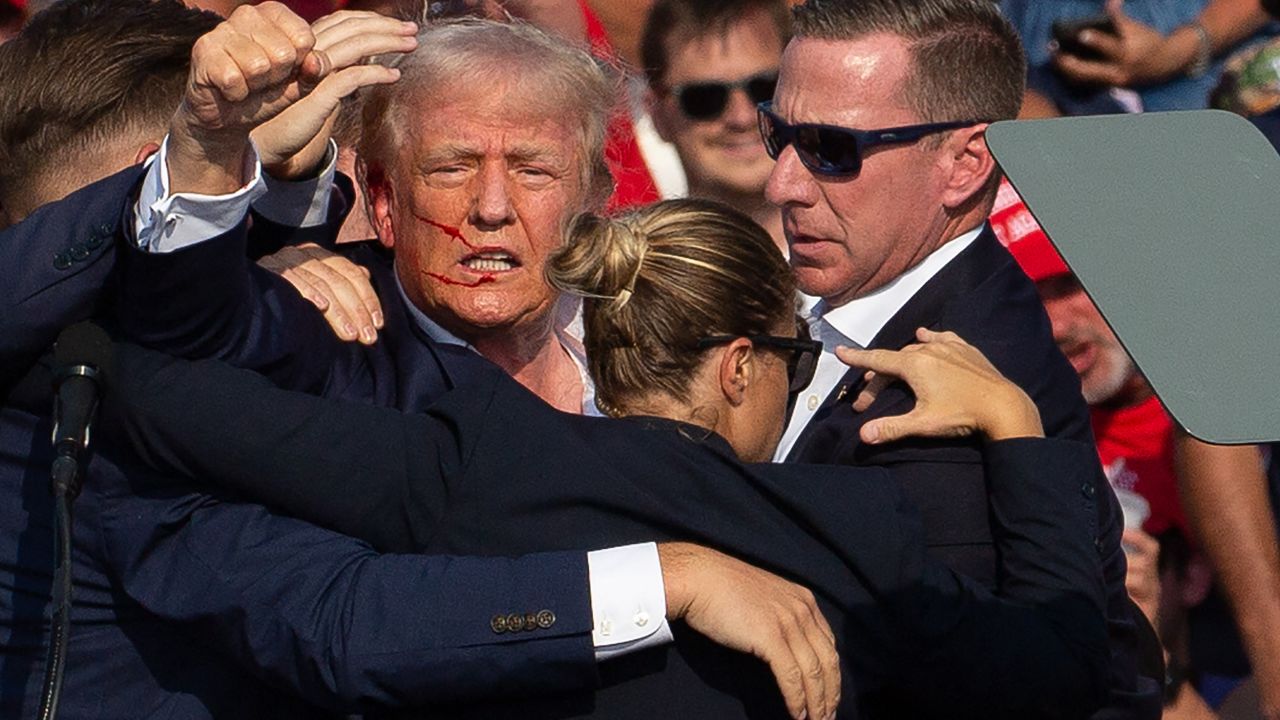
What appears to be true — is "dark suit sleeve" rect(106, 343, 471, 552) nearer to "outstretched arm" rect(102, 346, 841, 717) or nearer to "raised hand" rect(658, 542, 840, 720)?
"outstretched arm" rect(102, 346, 841, 717)

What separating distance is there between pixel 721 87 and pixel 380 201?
145cm

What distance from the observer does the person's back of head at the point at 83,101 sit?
283 cm

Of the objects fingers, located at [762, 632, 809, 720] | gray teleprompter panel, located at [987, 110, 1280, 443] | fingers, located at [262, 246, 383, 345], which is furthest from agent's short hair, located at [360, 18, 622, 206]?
gray teleprompter panel, located at [987, 110, 1280, 443]

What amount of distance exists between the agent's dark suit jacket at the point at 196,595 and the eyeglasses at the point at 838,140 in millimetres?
1160

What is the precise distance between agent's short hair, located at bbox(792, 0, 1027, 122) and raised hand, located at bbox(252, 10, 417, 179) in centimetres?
79

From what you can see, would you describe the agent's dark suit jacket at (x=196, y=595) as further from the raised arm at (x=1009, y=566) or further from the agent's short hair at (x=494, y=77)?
the agent's short hair at (x=494, y=77)

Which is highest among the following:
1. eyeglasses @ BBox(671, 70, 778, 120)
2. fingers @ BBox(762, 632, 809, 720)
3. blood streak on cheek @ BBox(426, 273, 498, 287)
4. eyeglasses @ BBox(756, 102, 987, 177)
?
fingers @ BBox(762, 632, 809, 720)

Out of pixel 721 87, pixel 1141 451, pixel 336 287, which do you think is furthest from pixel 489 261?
pixel 1141 451

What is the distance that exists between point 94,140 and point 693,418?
95 centimetres

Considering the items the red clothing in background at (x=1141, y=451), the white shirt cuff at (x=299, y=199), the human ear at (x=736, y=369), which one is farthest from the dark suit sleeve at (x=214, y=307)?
the red clothing in background at (x=1141, y=451)

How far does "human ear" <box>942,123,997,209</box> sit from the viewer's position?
340 centimetres

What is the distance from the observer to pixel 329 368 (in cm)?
300

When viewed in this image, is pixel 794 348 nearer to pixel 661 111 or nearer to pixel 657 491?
pixel 657 491

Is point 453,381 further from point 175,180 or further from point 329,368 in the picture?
point 175,180
